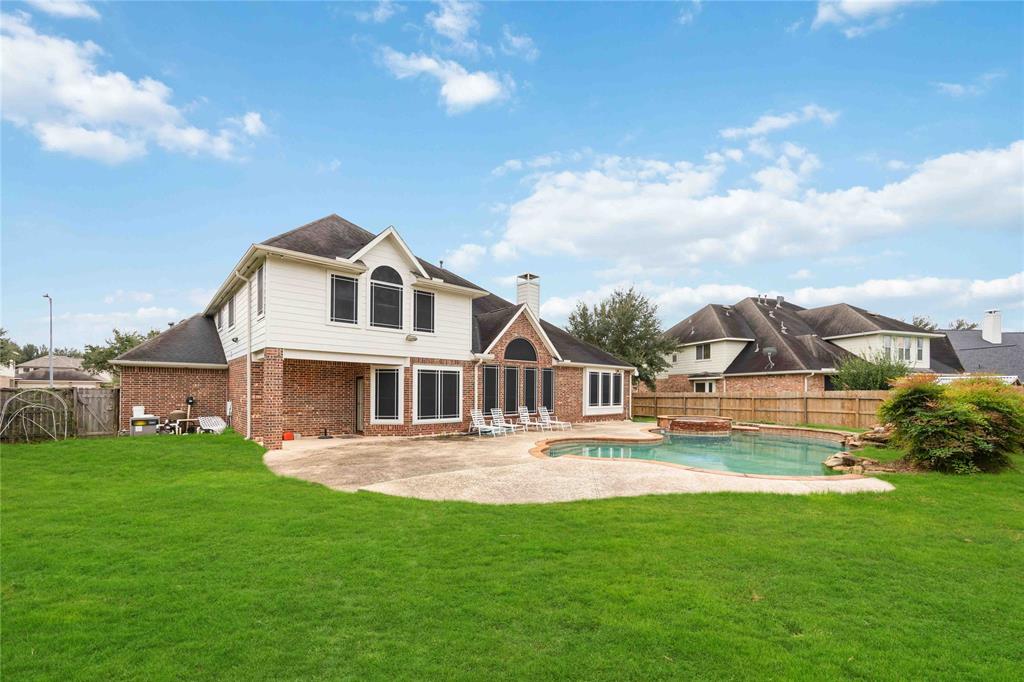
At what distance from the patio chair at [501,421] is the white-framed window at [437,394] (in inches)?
52.0

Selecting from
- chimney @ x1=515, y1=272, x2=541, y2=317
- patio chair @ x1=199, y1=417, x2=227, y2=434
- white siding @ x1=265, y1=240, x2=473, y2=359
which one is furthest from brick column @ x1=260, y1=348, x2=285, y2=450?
chimney @ x1=515, y1=272, x2=541, y2=317

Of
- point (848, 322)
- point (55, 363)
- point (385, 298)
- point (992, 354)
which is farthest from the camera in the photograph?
point (55, 363)

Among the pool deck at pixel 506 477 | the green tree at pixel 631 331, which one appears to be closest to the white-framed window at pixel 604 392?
the green tree at pixel 631 331

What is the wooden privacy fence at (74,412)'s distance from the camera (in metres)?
12.3

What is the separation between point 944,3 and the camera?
12.5 meters

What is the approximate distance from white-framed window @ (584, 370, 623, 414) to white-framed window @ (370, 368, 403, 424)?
32.3ft

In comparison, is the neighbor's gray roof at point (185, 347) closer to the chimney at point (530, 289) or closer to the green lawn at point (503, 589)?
the green lawn at point (503, 589)

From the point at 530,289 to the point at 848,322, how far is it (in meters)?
21.2

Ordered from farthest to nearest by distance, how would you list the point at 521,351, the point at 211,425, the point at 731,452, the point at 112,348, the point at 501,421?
the point at 112,348 < the point at 521,351 < the point at 501,421 < the point at 211,425 < the point at 731,452

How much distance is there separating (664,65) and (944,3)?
6698 millimetres

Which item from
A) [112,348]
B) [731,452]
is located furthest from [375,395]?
[112,348]

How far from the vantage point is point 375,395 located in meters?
16.3

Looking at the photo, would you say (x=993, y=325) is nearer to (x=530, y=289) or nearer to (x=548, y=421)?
(x=530, y=289)

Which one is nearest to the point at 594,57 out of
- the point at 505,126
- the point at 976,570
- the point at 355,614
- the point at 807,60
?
the point at 505,126
